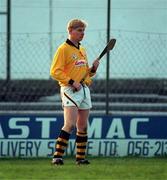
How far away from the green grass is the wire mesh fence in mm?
1659

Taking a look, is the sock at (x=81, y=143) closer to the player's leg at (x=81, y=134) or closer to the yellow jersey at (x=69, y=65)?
the player's leg at (x=81, y=134)

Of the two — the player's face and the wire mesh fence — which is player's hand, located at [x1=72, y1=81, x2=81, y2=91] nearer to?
the player's face

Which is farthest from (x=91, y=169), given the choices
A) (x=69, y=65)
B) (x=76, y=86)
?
(x=69, y=65)

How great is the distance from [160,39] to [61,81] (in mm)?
3455

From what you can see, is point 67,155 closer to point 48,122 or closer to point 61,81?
point 48,122

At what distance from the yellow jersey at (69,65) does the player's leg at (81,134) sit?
382mm

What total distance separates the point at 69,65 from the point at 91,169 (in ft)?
3.99

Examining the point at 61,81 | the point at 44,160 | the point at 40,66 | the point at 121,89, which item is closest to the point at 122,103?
the point at 121,89

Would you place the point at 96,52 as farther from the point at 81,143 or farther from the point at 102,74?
the point at 81,143

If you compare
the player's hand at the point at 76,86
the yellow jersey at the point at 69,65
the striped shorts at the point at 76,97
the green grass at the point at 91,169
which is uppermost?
the yellow jersey at the point at 69,65

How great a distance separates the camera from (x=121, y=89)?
42.5 feet

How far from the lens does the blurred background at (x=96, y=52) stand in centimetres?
1184

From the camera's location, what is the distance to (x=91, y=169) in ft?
29.8

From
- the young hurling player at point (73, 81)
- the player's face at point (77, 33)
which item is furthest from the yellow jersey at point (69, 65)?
the player's face at point (77, 33)
